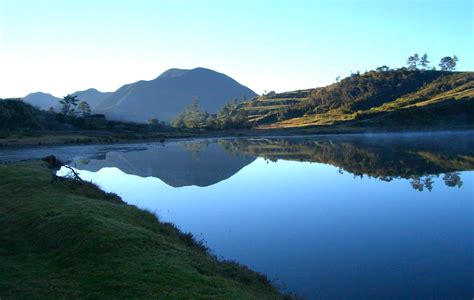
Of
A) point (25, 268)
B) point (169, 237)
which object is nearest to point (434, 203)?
point (169, 237)

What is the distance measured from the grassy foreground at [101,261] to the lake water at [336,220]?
304 cm

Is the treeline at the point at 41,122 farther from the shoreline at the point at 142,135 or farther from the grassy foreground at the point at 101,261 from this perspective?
the grassy foreground at the point at 101,261

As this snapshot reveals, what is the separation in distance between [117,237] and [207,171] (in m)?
40.5

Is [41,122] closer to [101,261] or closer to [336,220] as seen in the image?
A: [336,220]

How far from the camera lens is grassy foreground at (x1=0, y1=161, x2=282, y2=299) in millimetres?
12023

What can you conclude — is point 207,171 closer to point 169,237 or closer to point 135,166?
Answer: point 135,166

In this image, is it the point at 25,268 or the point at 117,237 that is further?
the point at 117,237

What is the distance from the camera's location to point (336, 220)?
2544 cm

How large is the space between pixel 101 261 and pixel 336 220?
15.7 m

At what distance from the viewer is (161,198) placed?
36.0m

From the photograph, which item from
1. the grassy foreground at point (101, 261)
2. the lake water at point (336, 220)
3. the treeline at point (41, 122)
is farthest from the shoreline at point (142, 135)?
the grassy foreground at point (101, 261)

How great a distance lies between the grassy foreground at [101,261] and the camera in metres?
12.0

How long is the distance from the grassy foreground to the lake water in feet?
9.99

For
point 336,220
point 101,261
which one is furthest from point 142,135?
point 101,261
